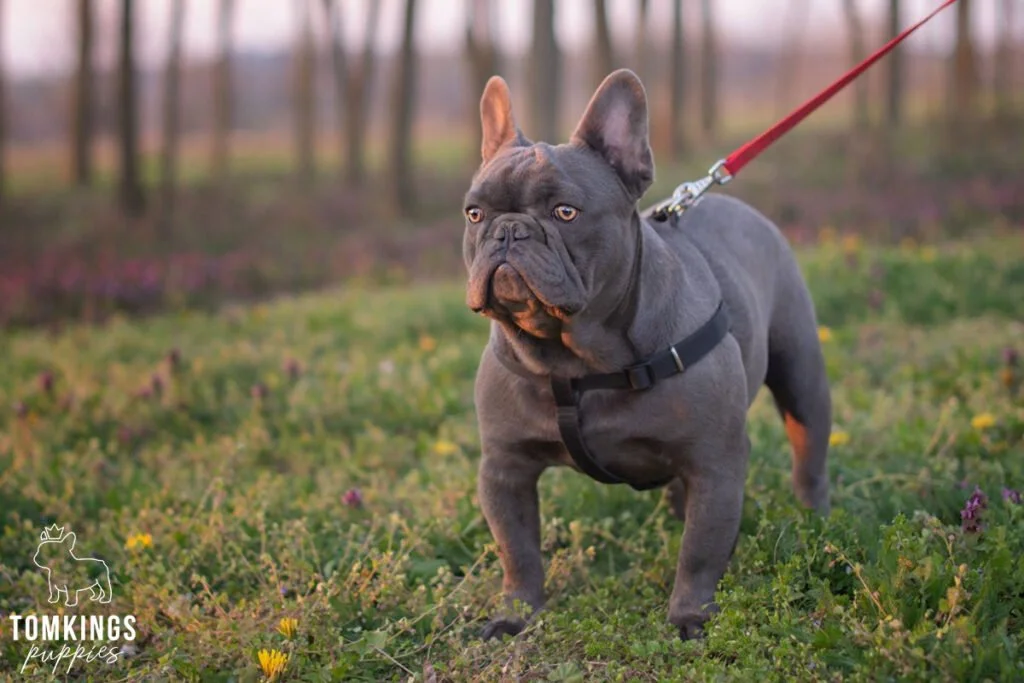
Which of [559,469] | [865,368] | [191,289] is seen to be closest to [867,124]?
[191,289]

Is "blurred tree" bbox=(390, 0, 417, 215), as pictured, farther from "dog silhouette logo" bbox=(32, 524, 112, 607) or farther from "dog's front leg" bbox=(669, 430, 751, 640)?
"dog's front leg" bbox=(669, 430, 751, 640)

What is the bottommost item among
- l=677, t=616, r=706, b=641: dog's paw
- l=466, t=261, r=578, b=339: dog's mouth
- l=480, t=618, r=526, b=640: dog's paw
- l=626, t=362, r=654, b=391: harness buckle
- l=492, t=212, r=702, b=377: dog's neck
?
l=480, t=618, r=526, b=640: dog's paw

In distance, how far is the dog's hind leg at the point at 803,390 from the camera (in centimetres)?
438

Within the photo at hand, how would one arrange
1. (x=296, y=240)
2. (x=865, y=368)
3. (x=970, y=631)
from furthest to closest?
(x=296, y=240) < (x=865, y=368) < (x=970, y=631)

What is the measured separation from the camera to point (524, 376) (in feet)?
11.3

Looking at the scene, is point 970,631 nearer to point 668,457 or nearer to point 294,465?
point 668,457

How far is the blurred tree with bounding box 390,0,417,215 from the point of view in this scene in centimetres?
1647

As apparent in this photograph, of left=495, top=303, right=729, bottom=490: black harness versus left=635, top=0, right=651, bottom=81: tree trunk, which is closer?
left=495, top=303, right=729, bottom=490: black harness

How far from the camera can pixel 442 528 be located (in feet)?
14.5

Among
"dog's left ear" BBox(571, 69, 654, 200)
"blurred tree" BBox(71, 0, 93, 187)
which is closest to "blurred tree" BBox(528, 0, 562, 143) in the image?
"dog's left ear" BBox(571, 69, 654, 200)

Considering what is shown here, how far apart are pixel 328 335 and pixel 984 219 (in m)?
10.0

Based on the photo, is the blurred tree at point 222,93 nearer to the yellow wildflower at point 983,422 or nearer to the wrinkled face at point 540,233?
the yellow wildflower at point 983,422

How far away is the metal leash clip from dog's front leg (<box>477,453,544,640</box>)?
1.12 meters

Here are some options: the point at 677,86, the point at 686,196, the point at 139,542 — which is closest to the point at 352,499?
the point at 139,542
